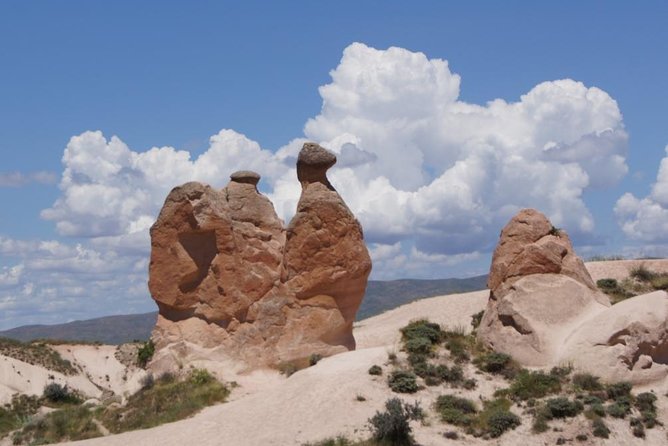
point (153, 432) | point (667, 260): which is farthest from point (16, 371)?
point (667, 260)

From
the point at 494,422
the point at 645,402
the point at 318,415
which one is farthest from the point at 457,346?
the point at 645,402

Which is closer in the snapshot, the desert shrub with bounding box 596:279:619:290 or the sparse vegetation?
the desert shrub with bounding box 596:279:619:290

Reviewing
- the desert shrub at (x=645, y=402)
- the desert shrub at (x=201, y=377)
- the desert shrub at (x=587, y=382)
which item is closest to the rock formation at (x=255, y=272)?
the desert shrub at (x=201, y=377)

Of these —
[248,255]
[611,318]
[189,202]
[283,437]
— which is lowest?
[283,437]

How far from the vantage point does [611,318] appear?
73.2 ft

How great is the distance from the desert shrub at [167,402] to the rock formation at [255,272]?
1.29m

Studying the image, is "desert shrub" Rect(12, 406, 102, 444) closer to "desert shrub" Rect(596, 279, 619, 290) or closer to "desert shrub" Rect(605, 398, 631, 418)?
"desert shrub" Rect(605, 398, 631, 418)

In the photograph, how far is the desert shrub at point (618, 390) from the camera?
2088cm

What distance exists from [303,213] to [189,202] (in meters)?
3.75

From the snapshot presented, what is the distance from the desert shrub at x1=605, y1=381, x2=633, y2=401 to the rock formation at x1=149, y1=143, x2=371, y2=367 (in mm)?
8161

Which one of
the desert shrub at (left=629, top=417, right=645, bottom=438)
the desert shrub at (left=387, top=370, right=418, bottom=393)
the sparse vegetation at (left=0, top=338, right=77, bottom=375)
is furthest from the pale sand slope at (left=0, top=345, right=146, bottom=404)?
the desert shrub at (left=629, top=417, right=645, bottom=438)

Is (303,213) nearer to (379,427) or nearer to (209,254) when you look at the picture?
(209,254)

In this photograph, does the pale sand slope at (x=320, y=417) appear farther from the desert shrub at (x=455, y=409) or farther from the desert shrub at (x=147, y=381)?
the desert shrub at (x=147, y=381)

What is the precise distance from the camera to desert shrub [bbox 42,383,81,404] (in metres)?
42.2
